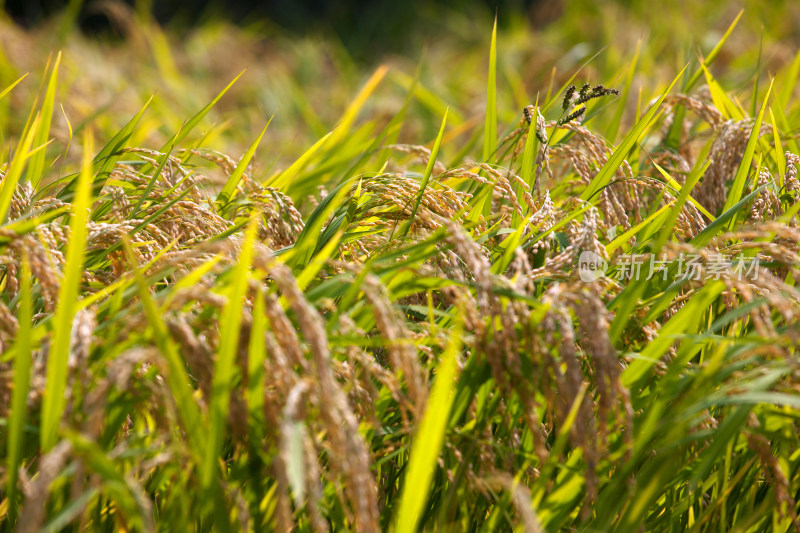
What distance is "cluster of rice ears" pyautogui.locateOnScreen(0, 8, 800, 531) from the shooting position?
1.04 meters

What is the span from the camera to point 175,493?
3.77ft

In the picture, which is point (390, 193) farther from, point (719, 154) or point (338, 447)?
point (719, 154)

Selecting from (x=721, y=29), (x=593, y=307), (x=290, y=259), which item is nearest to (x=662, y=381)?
(x=593, y=307)

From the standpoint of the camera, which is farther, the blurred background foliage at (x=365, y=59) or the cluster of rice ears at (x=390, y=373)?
the blurred background foliage at (x=365, y=59)

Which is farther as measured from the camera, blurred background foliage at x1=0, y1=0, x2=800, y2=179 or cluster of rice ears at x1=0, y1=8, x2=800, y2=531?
blurred background foliage at x1=0, y1=0, x2=800, y2=179

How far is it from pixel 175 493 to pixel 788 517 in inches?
40.3

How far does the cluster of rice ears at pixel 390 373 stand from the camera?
1.04 metres

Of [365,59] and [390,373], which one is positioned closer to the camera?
[390,373]

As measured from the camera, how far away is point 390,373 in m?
1.22

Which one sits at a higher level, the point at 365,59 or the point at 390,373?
the point at 390,373

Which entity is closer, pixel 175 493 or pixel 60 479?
pixel 60 479

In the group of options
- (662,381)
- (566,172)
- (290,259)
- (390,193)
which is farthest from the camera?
(566,172)

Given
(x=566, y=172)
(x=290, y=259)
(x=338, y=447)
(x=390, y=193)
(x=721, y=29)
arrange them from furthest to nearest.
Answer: (x=721, y=29) < (x=566, y=172) < (x=390, y=193) < (x=290, y=259) < (x=338, y=447)

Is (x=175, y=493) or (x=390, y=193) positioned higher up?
(x=390, y=193)
